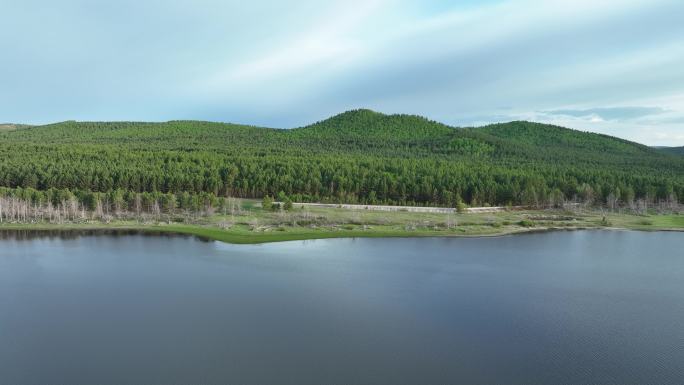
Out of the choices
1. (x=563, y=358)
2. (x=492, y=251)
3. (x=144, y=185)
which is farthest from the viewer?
(x=144, y=185)

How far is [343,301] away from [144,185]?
209ft

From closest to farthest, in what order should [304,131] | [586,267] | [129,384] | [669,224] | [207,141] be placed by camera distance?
[129,384] → [586,267] → [669,224] → [207,141] → [304,131]

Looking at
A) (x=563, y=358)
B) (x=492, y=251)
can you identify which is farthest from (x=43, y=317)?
(x=492, y=251)

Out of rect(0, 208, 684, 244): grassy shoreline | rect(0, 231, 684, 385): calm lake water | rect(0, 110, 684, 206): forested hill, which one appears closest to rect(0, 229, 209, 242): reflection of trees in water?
rect(0, 208, 684, 244): grassy shoreline

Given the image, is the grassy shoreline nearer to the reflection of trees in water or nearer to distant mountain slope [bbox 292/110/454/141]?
the reflection of trees in water

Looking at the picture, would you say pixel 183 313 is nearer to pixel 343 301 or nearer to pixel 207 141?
pixel 343 301

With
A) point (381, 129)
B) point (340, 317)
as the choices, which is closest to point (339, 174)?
point (340, 317)

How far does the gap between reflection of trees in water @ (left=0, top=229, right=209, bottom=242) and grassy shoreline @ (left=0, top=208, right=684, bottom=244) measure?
3.35 ft

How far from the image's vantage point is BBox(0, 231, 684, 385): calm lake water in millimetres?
28641

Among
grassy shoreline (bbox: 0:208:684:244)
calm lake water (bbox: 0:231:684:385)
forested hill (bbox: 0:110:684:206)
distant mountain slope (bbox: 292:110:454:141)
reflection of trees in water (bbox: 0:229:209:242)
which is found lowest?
calm lake water (bbox: 0:231:684:385)

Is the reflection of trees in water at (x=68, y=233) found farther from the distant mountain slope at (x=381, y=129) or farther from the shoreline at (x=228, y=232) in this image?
the distant mountain slope at (x=381, y=129)

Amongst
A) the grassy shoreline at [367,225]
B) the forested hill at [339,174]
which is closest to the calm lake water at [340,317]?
the grassy shoreline at [367,225]

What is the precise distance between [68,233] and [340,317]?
49.4 metres

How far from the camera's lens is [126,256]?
55.2 meters
